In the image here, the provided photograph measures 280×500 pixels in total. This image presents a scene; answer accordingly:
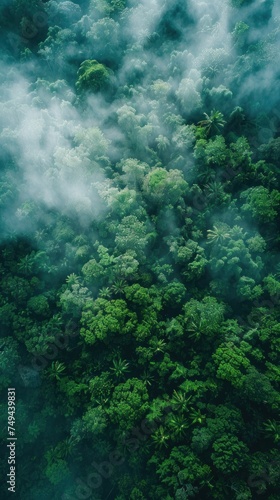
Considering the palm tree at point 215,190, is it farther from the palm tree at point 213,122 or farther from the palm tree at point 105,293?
the palm tree at point 105,293

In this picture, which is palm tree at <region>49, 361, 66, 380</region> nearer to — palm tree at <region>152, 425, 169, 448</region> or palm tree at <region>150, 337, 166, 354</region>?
palm tree at <region>150, 337, 166, 354</region>

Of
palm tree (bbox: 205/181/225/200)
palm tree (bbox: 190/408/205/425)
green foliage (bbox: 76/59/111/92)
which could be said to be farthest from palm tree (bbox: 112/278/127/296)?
green foliage (bbox: 76/59/111/92)

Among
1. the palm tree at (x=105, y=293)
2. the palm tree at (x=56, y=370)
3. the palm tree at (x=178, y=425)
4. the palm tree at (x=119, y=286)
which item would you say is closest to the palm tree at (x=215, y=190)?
the palm tree at (x=119, y=286)

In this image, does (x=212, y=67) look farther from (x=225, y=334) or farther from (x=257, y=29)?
(x=225, y=334)

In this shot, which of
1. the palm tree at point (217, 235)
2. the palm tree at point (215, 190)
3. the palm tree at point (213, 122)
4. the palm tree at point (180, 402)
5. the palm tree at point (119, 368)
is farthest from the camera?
the palm tree at point (213, 122)

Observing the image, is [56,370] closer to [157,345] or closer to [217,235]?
[157,345]

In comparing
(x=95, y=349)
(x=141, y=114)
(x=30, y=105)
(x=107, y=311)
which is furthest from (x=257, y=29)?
(x=95, y=349)
